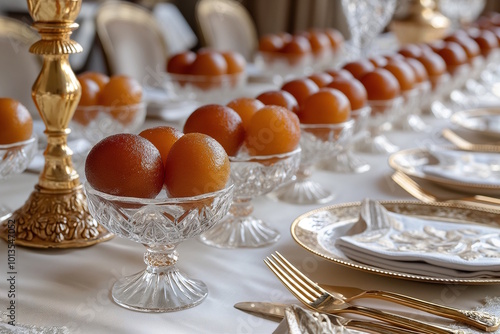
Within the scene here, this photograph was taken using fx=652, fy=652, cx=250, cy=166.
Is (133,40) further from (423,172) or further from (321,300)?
(321,300)

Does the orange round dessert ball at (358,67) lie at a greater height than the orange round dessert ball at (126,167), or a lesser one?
lesser

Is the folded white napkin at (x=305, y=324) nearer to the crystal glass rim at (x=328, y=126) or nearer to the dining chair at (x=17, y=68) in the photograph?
the crystal glass rim at (x=328, y=126)

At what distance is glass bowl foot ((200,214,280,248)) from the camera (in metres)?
0.70

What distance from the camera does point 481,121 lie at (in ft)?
4.34

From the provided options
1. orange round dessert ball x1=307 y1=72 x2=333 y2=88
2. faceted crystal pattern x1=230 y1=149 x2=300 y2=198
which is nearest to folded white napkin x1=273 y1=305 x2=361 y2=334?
faceted crystal pattern x1=230 y1=149 x2=300 y2=198

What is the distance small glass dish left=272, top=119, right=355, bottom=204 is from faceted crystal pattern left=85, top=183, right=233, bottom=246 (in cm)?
27

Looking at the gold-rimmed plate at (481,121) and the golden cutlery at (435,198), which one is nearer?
the golden cutlery at (435,198)

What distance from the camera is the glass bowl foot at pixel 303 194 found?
0.85 meters

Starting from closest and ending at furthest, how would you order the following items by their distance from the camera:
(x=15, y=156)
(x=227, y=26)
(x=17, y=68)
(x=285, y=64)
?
(x=15, y=156)
(x=17, y=68)
(x=285, y=64)
(x=227, y=26)

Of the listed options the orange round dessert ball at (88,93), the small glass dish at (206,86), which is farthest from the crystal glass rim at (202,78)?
the orange round dessert ball at (88,93)

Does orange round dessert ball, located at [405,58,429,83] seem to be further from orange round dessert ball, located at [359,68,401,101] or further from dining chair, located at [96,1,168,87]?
dining chair, located at [96,1,168,87]

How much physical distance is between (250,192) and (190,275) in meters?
0.12

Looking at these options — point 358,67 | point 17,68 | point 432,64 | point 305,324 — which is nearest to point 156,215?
point 305,324

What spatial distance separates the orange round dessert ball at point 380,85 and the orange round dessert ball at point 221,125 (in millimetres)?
431
